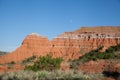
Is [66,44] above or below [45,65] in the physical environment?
above

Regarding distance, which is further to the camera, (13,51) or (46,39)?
(46,39)

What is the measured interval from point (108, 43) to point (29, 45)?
28.6 meters

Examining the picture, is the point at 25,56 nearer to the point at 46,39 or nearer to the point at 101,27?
the point at 46,39

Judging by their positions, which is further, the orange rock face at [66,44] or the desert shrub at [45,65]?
the orange rock face at [66,44]

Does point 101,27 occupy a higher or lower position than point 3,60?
higher

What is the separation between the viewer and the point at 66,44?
9956 centimetres

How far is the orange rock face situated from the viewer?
303 feet

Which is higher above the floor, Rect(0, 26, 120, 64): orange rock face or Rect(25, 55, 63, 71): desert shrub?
Rect(0, 26, 120, 64): orange rock face

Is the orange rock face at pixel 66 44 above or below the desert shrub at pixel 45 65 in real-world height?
above

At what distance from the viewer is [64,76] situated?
56.3 feet

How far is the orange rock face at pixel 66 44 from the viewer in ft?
303

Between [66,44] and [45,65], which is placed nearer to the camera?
[45,65]

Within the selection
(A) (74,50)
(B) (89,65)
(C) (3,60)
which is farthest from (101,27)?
(B) (89,65)

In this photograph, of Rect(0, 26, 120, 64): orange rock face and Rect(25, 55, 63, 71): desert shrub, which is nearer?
Rect(25, 55, 63, 71): desert shrub
